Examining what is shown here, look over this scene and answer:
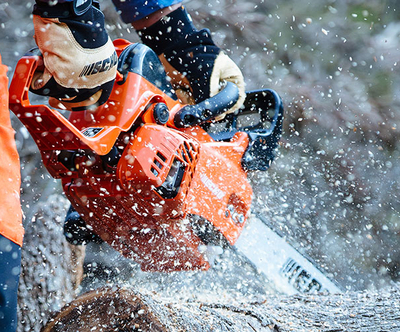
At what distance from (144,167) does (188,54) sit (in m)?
0.76

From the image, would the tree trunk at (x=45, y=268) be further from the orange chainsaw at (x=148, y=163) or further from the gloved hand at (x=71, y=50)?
the gloved hand at (x=71, y=50)

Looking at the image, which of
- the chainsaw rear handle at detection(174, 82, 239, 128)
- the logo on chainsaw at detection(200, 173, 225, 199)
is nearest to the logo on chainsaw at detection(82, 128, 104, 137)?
the chainsaw rear handle at detection(174, 82, 239, 128)

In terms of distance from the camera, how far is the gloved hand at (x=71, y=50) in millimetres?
1384

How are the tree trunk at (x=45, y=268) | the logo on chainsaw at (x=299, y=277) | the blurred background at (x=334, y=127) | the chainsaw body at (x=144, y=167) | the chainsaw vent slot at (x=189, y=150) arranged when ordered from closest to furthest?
the chainsaw body at (x=144, y=167) → the chainsaw vent slot at (x=189, y=150) → the tree trunk at (x=45, y=268) → the logo on chainsaw at (x=299, y=277) → the blurred background at (x=334, y=127)

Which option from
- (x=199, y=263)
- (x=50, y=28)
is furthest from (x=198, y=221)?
(x=50, y=28)

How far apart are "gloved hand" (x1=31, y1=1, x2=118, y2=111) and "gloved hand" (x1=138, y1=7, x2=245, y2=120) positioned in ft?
2.17

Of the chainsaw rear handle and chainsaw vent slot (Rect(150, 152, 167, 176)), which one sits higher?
the chainsaw rear handle

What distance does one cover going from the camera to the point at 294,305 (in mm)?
2084

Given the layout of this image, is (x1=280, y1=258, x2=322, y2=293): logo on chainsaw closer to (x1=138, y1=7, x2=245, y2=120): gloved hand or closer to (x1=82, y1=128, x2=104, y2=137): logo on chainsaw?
(x1=138, y1=7, x2=245, y2=120): gloved hand

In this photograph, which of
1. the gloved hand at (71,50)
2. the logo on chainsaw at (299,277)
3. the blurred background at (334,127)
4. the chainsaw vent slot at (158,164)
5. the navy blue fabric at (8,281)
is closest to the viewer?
the navy blue fabric at (8,281)

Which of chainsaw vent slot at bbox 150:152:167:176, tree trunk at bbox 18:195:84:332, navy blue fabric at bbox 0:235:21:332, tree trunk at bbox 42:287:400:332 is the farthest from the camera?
tree trunk at bbox 18:195:84:332

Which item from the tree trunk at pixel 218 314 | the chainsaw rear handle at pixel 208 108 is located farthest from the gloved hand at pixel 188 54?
the tree trunk at pixel 218 314

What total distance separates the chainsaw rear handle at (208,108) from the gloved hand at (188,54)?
0.07 meters

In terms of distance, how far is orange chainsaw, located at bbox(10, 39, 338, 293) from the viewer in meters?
1.72
